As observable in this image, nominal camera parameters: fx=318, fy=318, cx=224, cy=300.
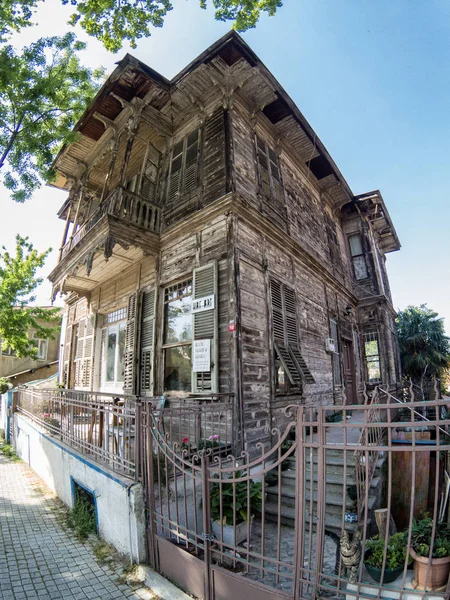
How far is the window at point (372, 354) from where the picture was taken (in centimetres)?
1480

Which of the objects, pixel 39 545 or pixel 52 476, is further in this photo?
pixel 52 476

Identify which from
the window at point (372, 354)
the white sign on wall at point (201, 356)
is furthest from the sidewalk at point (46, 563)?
the window at point (372, 354)

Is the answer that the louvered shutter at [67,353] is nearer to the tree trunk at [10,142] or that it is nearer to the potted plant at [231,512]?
the tree trunk at [10,142]

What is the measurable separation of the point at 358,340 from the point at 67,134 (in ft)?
44.6

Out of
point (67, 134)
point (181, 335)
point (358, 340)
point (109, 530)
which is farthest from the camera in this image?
point (358, 340)

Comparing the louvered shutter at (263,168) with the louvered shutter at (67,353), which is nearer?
the louvered shutter at (263,168)

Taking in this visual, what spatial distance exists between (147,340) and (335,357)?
22.7 ft

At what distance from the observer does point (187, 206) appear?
8.04 m

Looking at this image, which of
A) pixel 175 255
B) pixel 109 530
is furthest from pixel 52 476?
pixel 175 255

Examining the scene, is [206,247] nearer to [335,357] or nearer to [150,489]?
[150,489]

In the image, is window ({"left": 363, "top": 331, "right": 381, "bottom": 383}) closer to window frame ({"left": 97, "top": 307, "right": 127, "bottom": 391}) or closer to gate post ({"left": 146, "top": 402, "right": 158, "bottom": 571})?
window frame ({"left": 97, "top": 307, "right": 127, "bottom": 391})

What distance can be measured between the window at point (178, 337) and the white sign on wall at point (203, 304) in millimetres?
534

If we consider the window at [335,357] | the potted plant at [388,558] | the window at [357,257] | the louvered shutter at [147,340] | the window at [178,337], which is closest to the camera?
the potted plant at [388,558]

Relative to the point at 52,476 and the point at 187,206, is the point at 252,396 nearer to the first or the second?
the point at 52,476
